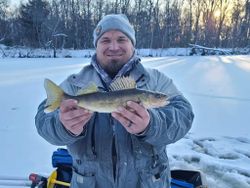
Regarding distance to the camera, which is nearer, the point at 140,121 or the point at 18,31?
the point at 140,121

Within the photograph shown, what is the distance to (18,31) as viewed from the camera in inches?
1458

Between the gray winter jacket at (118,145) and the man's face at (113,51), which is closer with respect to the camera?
the gray winter jacket at (118,145)

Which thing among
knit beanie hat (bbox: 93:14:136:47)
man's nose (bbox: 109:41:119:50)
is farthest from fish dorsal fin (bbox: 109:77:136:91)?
knit beanie hat (bbox: 93:14:136:47)

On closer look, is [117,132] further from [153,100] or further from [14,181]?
[14,181]

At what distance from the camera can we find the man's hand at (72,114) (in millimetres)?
1623

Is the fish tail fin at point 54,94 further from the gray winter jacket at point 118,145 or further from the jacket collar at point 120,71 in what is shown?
the jacket collar at point 120,71

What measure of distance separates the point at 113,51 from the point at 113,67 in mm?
98

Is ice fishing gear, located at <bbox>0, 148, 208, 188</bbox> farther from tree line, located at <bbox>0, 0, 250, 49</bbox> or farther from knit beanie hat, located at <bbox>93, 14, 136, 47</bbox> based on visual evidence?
tree line, located at <bbox>0, 0, 250, 49</bbox>

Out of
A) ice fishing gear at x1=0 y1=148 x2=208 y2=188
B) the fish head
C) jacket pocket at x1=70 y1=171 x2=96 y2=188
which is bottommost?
ice fishing gear at x1=0 y1=148 x2=208 y2=188

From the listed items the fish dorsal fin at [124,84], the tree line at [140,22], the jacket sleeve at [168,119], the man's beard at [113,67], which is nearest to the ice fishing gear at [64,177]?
the jacket sleeve at [168,119]

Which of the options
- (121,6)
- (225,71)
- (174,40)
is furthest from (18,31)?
(225,71)

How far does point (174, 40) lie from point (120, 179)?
38.2 meters

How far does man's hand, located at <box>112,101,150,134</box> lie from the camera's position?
1.57 m

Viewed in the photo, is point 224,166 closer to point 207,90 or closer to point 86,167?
point 86,167
